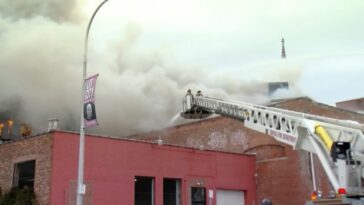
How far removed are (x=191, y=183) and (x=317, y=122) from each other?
10299mm

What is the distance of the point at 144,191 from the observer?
2189 cm

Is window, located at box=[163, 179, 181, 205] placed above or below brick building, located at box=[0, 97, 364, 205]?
below

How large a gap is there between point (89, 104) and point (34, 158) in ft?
21.9

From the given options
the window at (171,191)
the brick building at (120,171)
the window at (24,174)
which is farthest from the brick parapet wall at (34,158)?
the window at (171,191)

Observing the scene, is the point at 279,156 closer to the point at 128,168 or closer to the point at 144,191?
the point at 144,191

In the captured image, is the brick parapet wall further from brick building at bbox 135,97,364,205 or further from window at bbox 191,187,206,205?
brick building at bbox 135,97,364,205

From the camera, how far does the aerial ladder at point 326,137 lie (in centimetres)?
1182

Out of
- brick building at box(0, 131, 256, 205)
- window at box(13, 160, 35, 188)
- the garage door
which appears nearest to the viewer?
brick building at box(0, 131, 256, 205)

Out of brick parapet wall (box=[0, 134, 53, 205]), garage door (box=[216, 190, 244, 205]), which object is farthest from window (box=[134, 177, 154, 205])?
brick parapet wall (box=[0, 134, 53, 205])

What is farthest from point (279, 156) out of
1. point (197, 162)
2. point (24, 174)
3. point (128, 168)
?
point (24, 174)

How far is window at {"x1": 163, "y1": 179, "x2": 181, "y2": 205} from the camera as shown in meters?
22.8

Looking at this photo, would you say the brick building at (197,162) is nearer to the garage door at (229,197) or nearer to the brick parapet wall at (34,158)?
the brick parapet wall at (34,158)

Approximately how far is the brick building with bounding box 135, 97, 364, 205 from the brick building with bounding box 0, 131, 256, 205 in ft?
6.20

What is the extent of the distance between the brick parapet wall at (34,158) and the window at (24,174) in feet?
0.57
